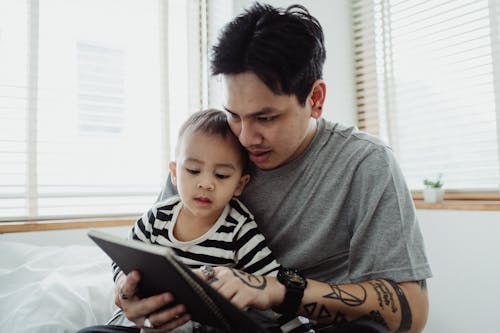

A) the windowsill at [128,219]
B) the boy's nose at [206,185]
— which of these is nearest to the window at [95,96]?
the windowsill at [128,219]

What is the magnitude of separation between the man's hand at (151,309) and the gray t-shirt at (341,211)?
0.43 meters

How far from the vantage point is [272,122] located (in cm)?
118

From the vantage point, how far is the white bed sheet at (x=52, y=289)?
4.03 feet

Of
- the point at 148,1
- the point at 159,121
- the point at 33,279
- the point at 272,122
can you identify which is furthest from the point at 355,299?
the point at 148,1

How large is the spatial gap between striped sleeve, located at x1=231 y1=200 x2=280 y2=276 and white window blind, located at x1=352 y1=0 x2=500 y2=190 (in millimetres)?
1709

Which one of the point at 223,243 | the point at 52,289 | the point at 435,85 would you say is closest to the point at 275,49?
the point at 223,243

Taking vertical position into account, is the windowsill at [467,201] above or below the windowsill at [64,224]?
above

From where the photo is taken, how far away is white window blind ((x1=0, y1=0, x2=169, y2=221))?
2121mm

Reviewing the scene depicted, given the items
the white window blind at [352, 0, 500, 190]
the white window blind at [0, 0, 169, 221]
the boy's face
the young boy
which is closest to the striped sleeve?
the young boy

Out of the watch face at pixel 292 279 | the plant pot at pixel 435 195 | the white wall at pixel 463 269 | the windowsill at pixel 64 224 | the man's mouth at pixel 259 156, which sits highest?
the man's mouth at pixel 259 156

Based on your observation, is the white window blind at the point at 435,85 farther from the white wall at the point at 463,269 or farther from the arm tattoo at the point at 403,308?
the arm tattoo at the point at 403,308

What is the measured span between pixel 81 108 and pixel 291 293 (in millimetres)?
1875

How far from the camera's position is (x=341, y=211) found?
117 centimetres

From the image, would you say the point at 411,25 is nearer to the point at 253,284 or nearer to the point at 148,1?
the point at 148,1
